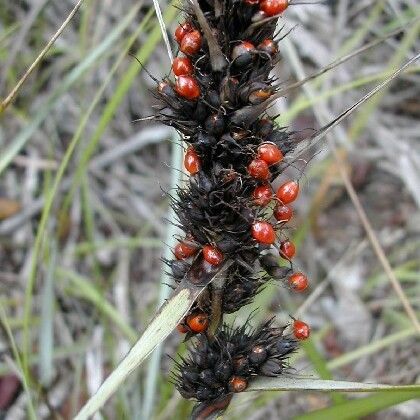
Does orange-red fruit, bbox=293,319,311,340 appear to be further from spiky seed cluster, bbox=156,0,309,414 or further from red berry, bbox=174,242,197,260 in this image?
red berry, bbox=174,242,197,260

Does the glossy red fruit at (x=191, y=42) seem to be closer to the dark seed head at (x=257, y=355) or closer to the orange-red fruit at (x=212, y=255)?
the orange-red fruit at (x=212, y=255)

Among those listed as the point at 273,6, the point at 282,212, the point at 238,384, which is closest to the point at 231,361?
the point at 238,384

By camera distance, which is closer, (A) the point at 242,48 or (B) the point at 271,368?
(A) the point at 242,48

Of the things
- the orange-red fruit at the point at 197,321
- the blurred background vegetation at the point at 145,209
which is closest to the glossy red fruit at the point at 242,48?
the orange-red fruit at the point at 197,321

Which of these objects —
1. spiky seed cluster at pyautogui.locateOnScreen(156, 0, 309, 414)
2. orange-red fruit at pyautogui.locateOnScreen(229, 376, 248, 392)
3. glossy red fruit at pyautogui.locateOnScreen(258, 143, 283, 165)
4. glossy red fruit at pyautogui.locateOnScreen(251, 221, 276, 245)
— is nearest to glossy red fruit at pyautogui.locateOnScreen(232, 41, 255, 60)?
spiky seed cluster at pyautogui.locateOnScreen(156, 0, 309, 414)

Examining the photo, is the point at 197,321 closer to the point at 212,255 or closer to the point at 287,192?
the point at 212,255

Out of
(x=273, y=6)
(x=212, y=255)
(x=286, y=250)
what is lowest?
(x=286, y=250)

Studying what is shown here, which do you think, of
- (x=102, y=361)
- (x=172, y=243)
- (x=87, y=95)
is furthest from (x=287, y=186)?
(x=87, y=95)
